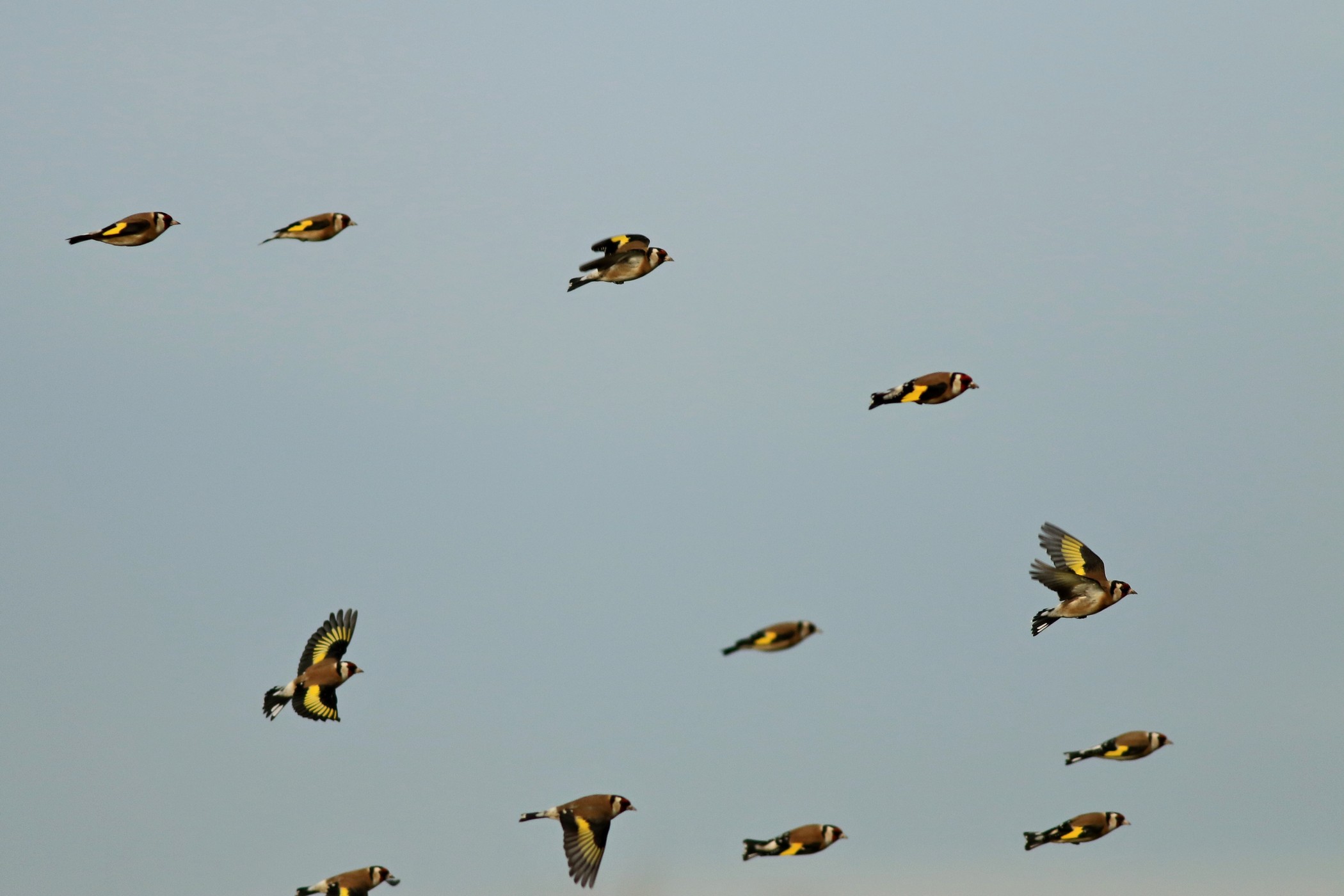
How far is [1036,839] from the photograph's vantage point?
80.0 ft

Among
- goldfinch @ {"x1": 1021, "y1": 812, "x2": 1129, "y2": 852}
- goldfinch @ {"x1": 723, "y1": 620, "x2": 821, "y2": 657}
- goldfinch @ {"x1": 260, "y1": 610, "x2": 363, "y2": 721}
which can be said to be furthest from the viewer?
goldfinch @ {"x1": 260, "y1": 610, "x2": 363, "y2": 721}

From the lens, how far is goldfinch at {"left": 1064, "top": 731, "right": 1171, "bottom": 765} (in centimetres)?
2436

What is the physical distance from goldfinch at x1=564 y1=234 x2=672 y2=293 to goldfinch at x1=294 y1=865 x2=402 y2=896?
9.63m

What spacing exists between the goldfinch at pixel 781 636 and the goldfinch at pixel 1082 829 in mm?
6216

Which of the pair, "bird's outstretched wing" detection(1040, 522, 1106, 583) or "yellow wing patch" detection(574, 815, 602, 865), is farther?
"bird's outstretched wing" detection(1040, 522, 1106, 583)

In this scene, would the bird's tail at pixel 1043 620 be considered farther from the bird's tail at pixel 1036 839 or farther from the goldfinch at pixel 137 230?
the goldfinch at pixel 137 230

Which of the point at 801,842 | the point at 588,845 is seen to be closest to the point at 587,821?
the point at 588,845

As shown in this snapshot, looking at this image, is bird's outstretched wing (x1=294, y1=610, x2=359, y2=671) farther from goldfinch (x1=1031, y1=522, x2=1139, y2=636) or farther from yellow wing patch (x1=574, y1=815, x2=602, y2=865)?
goldfinch (x1=1031, y1=522, x2=1139, y2=636)

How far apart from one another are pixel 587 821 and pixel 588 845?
0.36 m

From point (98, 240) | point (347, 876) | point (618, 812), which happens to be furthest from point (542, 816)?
point (98, 240)

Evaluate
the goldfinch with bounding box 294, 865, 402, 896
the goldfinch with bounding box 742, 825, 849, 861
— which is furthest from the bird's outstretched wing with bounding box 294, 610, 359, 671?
the goldfinch with bounding box 742, 825, 849, 861

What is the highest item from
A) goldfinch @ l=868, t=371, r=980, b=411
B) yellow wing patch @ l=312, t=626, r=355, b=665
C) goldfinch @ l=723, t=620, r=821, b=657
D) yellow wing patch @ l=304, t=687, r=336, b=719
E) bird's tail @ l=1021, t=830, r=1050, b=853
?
goldfinch @ l=868, t=371, r=980, b=411

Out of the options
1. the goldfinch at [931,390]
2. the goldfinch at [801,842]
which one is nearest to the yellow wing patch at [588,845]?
the goldfinch at [801,842]

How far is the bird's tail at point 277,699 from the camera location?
2731 centimetres
